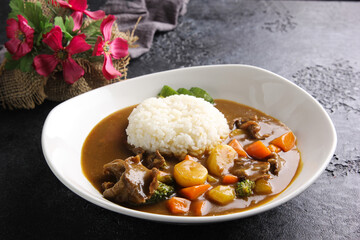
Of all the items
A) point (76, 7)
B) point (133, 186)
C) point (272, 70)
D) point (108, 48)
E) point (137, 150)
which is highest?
point (76, 7)

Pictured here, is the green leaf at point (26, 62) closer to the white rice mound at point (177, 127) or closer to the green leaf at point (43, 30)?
the green leaf at point (43, 30)

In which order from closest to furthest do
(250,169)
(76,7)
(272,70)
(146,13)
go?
(250,169), (76,7), (272,70), (146,13)

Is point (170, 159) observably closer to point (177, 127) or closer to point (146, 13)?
point (177, 127)

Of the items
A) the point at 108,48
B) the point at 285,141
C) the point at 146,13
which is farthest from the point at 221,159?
the point at 146,13

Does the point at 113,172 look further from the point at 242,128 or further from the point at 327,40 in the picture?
the point at 327,40

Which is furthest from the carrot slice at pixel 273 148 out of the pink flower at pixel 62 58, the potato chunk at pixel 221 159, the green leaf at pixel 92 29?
the green leaf at pixel 92 29

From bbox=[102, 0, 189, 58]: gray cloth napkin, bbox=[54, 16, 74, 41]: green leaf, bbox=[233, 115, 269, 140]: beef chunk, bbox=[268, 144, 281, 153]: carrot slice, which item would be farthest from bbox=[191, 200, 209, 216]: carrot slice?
bbox=[102, 0, 189, 58]: gray cloth napkin
